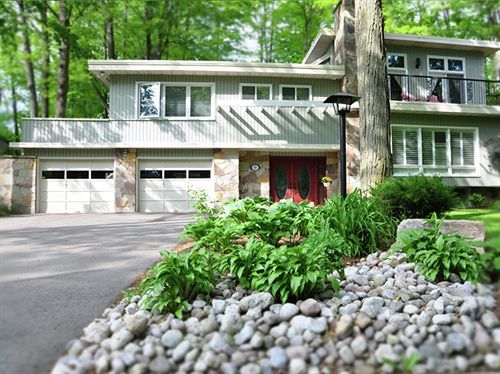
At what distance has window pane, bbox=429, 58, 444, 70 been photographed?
13008mm

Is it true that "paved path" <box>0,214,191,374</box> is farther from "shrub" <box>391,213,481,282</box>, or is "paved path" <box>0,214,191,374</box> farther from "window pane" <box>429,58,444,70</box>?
"window pane" <box>429,58,444,70</box>

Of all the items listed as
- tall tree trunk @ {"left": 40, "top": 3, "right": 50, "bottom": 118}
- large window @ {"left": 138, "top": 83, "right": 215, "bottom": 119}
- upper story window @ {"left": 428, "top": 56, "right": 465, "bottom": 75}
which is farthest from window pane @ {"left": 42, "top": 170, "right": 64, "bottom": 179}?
upper story window @ {"left": 428, "top": 56, "right": 465, "bottom": 75}

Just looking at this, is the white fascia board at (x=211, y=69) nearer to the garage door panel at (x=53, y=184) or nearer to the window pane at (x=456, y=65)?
the garage door panel at (x=53, y=184)

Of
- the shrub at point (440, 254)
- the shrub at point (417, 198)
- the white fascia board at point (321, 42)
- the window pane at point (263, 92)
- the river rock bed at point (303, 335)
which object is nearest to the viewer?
the river rock bed at point (303, 335)

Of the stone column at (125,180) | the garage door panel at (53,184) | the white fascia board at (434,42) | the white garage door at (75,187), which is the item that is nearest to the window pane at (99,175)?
the white garage door at (75,187)

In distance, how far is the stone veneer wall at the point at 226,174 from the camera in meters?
11.6

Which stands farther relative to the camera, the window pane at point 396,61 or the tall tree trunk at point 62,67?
the tall tree trunk at point 62,67

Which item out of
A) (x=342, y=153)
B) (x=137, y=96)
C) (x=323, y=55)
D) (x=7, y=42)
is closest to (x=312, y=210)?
(x=342, y=153)

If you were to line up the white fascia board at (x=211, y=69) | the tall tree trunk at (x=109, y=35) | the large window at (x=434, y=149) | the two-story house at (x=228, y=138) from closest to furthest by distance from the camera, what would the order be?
1. the white fascia board at (x=211, y=69)
2. the two-story house at (x=228, y=138)
3. the large window at (x=434, y=149)
4. the tall tree trunk at (x=109, y=35)

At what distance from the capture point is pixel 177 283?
A: 260cm

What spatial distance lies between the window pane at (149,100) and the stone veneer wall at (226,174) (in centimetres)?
266

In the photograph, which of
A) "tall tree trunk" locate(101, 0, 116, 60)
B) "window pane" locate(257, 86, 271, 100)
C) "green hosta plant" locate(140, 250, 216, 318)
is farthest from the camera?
"tall tree trunk" locate(101, 0, 116, 60)

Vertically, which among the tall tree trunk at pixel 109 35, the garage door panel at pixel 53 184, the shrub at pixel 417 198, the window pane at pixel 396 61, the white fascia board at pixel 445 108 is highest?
the tall tree trunk at pixel 109 35

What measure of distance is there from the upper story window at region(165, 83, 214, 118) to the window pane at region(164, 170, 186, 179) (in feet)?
6.43
